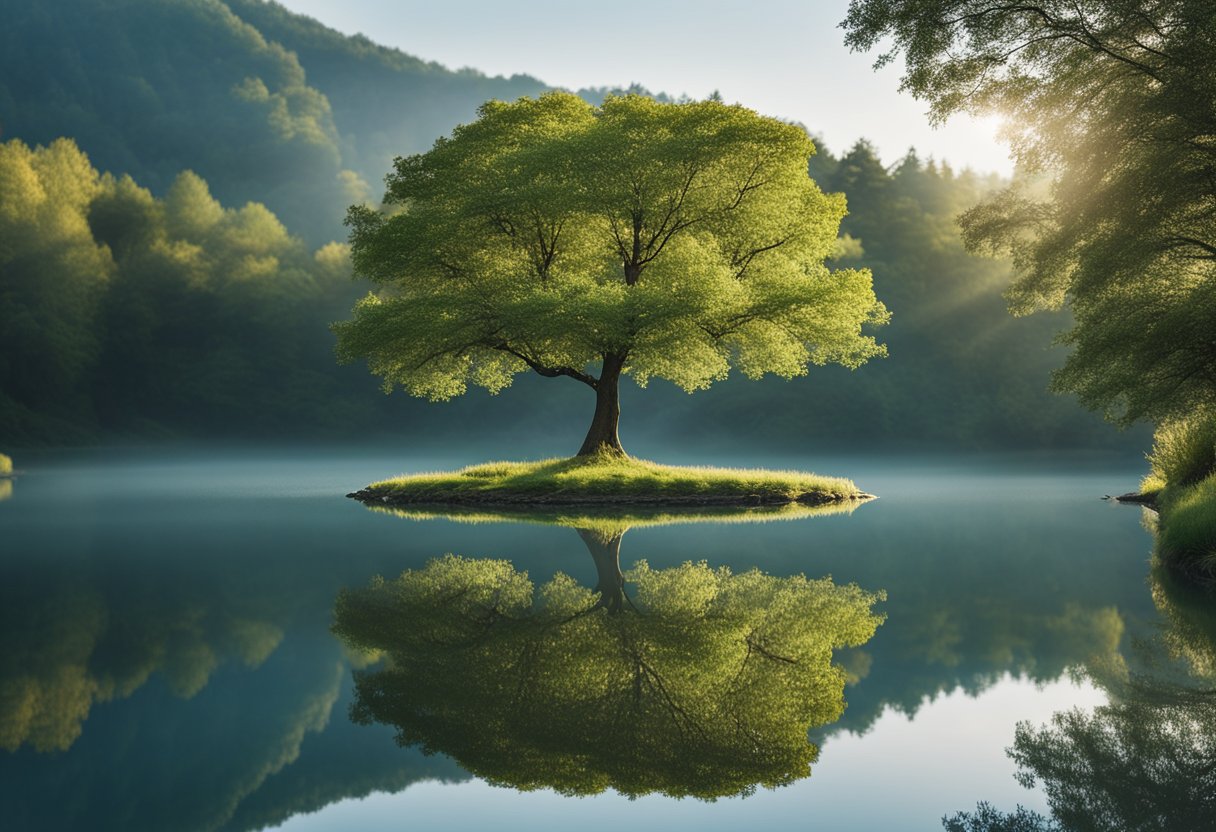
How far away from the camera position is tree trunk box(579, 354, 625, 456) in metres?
33.1

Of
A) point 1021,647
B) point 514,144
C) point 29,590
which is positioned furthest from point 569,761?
point 514,144

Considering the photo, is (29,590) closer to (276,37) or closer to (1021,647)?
(1021,647)

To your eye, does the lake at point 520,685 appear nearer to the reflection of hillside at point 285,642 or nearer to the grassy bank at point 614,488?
the reflection of hillside at point 285,642

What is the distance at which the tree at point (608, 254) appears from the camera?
29844 millimetres

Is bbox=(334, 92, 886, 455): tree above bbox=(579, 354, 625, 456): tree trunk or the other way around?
above

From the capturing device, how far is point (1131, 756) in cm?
714

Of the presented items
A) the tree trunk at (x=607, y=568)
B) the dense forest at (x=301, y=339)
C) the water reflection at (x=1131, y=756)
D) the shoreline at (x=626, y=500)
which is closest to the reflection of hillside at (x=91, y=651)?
the tree trunk at (x=607, y=568)

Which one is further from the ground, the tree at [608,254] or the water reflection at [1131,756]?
the tree at [608,254]

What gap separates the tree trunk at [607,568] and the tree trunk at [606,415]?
11.2 meters

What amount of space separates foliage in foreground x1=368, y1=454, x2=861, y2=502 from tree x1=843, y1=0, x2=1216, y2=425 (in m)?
10.0

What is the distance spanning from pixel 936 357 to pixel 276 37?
10765 centimetres

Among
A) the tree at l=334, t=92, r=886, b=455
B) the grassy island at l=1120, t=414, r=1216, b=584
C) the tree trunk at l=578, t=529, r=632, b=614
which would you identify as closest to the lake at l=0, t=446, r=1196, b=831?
the tree trunk at l=578, t=529, r=632, b=614

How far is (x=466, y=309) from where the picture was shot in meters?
30.5

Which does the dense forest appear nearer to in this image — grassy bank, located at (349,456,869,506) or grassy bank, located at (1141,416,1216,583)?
grassy bank, located at (349,456,869,506)
